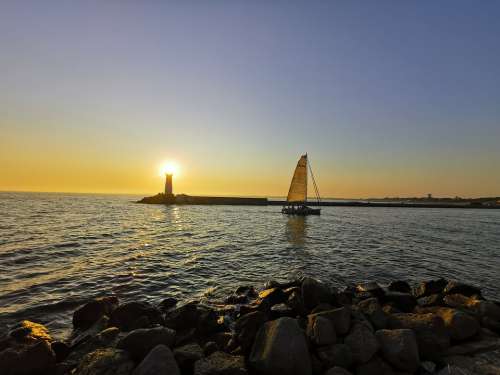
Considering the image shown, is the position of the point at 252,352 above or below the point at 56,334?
above

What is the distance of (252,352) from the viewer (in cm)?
676

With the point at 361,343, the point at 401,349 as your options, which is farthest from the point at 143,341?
the point at 401,349

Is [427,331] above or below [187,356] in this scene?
above

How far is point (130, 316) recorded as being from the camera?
939 centimetres

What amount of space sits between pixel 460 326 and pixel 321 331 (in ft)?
14.4

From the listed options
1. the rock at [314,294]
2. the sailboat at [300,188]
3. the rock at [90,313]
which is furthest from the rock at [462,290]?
the sailboat at [300,188]

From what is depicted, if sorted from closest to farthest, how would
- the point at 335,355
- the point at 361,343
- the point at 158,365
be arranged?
the point at 158,365
the point at 335,355
the point at 361,343

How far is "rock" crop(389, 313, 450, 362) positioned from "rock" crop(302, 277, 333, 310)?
92.2 inches

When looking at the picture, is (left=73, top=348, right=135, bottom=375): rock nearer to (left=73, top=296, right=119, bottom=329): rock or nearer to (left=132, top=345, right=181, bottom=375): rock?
(left=132, top=345, right=181, bottom=375): rock

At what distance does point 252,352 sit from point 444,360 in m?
5.02

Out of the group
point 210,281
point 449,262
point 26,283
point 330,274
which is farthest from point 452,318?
point 26,283

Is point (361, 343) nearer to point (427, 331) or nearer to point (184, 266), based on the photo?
point (427, 331)

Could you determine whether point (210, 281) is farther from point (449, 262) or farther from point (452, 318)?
point (449, 262)

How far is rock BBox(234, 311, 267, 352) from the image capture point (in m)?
7.55
